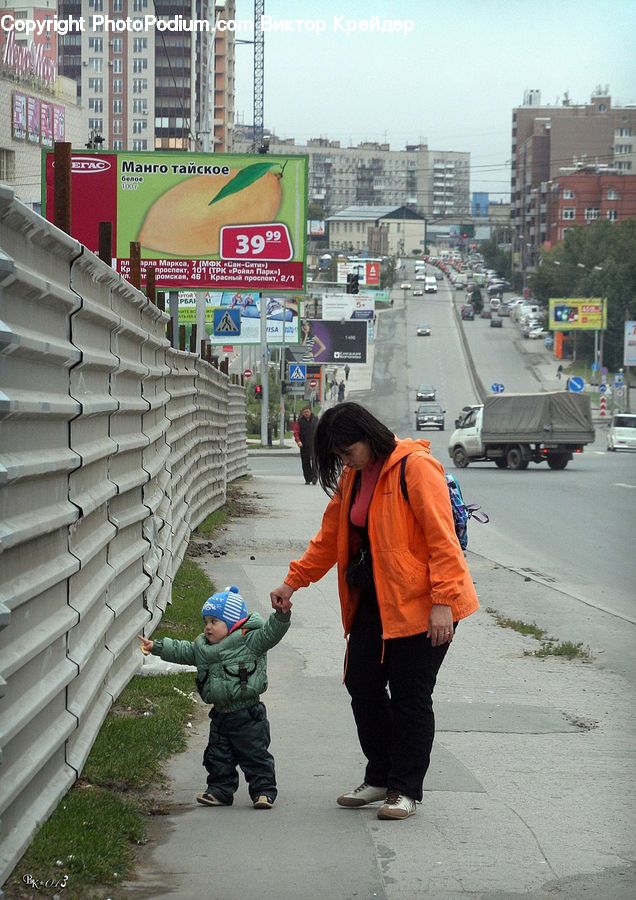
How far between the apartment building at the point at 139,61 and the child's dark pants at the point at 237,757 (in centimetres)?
1789

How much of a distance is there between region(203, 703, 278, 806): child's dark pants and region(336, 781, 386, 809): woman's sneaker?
27cm

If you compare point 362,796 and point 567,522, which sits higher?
point 362,796

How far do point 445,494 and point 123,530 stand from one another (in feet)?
7.27

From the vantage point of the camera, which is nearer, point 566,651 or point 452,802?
point 452,802

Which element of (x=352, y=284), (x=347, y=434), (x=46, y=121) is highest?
(x=46, y=121)

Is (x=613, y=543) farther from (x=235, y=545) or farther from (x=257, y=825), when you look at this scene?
(x=257, y=825)

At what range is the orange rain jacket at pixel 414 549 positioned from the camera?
506cm

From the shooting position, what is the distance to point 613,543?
A: 58.9 ft

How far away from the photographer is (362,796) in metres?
5.35

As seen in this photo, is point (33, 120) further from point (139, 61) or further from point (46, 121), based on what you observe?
point (139, 61)

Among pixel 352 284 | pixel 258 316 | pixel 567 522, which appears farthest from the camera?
pixel 258 316

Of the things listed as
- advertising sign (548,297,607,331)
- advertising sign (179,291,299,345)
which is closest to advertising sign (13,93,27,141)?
advertising sign (179,291,299,345)

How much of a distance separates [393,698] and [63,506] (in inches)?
57.9

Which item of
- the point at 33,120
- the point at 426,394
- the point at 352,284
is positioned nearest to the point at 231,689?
the point at 33,120
